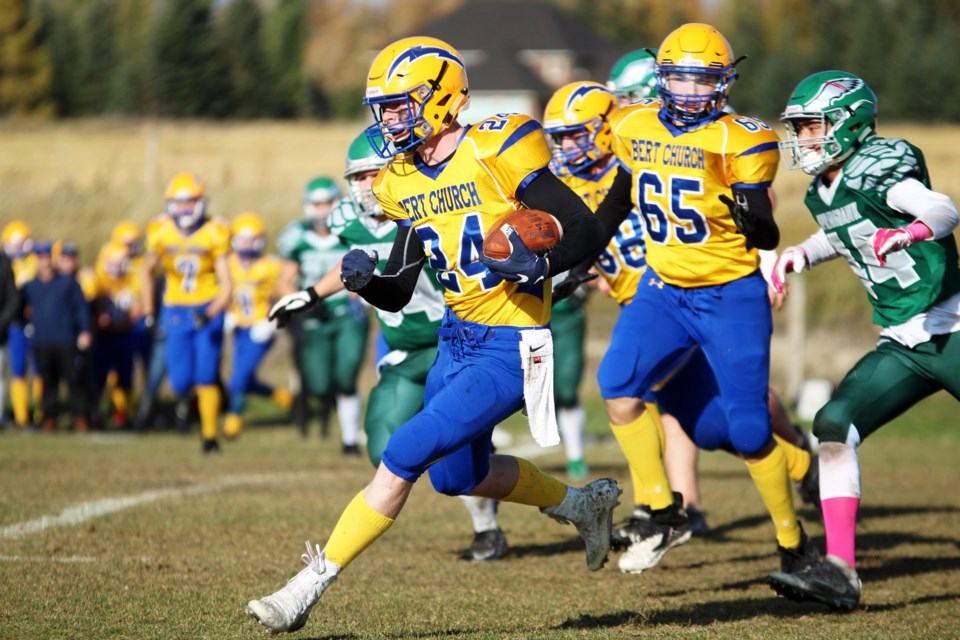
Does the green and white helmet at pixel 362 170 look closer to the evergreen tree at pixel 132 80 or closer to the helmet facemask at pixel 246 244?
the helmet facemask at pixel 246 244

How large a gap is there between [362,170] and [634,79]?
76.0 inches

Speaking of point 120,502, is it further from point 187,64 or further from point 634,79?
point 187,64

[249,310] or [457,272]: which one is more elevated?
[457,272]

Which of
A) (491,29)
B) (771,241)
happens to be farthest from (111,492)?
(491,29)

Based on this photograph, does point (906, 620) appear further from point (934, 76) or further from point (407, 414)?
point (934, 76)

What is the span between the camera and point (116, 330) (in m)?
15.5

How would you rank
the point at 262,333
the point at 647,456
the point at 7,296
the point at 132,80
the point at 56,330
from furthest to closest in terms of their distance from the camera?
the point at 132,80
the point at 56,330
the point at 7,296
the point at 262,333
the point at 647,456

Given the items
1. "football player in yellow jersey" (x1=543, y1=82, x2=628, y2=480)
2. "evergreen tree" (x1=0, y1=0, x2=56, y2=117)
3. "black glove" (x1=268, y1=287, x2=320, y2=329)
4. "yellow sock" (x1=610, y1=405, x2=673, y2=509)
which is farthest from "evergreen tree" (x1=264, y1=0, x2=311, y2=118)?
"black glove" (x1=268, y1=287, x2=320, y2=329)

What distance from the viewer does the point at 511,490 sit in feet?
16.8

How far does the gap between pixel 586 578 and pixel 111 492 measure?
3.58 meters

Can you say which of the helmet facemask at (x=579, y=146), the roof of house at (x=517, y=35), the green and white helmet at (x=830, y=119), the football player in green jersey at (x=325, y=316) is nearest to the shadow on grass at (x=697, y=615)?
the green and white helmet at (x=830, y=119)

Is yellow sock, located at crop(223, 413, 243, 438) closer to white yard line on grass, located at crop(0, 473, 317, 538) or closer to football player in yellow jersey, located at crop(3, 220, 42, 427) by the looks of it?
football player in yellow jersey, located at crop(3, 220, 42, 427)

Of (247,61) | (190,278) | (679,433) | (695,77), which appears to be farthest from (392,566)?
(247,61)

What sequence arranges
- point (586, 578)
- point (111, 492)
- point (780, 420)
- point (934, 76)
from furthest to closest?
point (934, 76) < point (111, 492) < point (780, 420) < point (586, 578)
